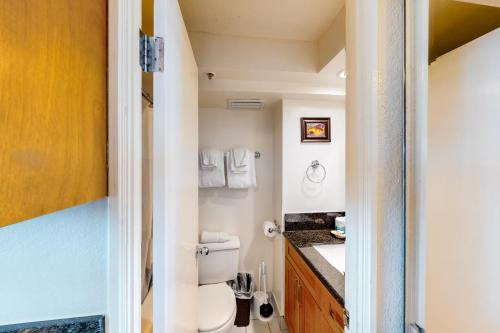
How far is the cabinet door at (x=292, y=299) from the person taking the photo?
1594mm

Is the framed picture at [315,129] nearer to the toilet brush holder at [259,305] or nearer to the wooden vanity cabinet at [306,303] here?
the wooden vanity cabinet at [306,303]

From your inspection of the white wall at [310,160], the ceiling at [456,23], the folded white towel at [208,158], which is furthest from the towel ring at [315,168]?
the ceiling at [456,23]

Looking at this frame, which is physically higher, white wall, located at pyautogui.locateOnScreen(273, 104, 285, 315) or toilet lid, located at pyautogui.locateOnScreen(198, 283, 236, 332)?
white wall, located at pyautogui.locateOnScreen(273, 104, 285, 315)

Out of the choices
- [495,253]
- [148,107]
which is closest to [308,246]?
[495,253]

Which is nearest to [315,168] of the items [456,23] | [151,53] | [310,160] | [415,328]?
[310,160]

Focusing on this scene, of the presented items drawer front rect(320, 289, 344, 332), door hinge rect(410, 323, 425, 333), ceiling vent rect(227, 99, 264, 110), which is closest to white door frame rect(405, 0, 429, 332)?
door hinge rect(410, 323, 425, 333)

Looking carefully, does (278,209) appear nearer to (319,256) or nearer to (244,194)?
(244,194)

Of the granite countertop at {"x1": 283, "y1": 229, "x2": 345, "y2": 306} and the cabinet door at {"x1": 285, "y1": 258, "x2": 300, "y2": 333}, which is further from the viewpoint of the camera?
the cabinet door at {"x1": 285, "y1": 258, "x2": 300, "y2": 333}

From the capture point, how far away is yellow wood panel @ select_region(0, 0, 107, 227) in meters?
0.29

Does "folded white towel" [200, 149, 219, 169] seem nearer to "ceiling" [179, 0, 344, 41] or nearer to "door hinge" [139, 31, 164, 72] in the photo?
"ceiling" [179, 0, 344, 41]

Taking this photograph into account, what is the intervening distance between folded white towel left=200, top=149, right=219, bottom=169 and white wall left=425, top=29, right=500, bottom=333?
1630 millimetres

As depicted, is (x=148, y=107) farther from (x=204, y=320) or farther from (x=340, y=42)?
(x=204, y=320)

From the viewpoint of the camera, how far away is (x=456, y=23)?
36.7 inches

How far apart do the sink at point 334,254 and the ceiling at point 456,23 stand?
115cm
